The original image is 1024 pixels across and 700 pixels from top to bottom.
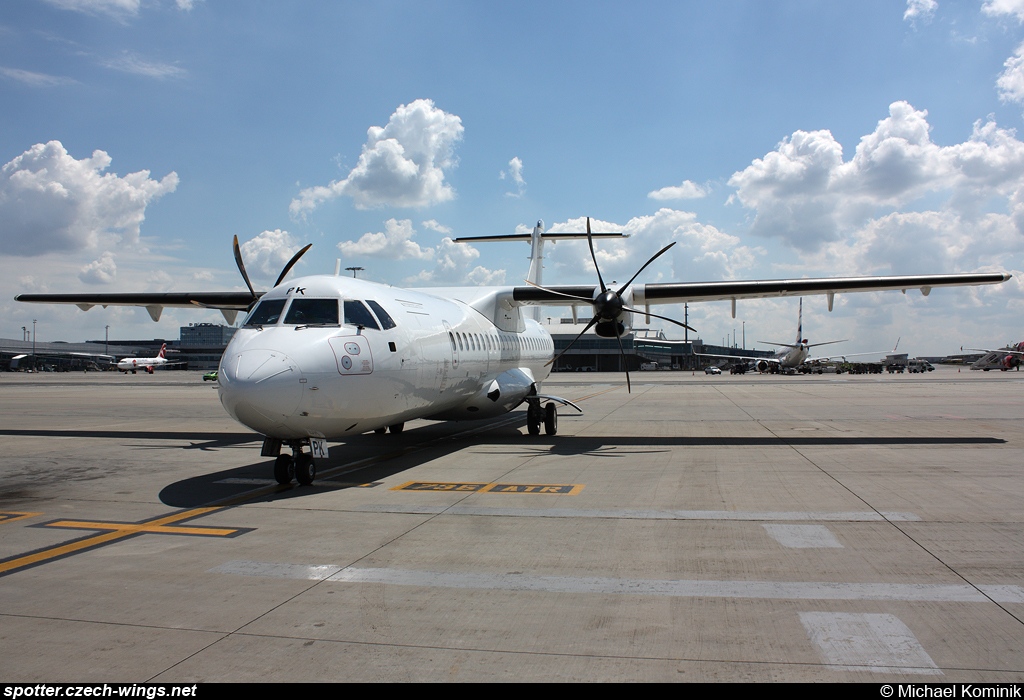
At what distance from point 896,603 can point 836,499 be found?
4.18 m

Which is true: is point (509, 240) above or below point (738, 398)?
above

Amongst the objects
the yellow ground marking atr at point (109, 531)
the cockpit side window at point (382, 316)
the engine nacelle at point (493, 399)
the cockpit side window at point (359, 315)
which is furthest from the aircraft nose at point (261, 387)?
the engine nacelle at point (493, 399)

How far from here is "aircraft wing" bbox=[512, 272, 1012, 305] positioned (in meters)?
16.0

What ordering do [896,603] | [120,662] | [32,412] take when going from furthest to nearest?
[32,412]
[896,603]
[120,662]

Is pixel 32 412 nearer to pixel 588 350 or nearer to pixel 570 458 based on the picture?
pixel 570 458

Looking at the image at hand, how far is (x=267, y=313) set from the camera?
10.1 metres

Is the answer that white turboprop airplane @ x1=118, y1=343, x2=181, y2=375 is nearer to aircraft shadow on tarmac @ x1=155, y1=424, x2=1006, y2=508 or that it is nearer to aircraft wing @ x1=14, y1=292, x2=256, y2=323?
aircraft wing @ x1=14, y1=292, x2=256, y2=323

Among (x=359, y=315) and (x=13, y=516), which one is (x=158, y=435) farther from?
(x=359, y=315)

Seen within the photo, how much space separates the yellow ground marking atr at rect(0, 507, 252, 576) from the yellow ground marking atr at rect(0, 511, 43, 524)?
0.56m

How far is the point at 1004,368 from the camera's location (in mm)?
77812

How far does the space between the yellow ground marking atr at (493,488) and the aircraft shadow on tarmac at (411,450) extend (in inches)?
27.2

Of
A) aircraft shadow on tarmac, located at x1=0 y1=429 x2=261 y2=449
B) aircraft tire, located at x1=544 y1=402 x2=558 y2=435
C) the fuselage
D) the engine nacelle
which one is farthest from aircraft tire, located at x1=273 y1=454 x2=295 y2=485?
aircraft tire, located at x1=544 y1=402 x2=558 y2=435

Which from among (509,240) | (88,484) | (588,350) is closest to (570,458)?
(88,484)

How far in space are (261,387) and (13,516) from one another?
3.32 meters
